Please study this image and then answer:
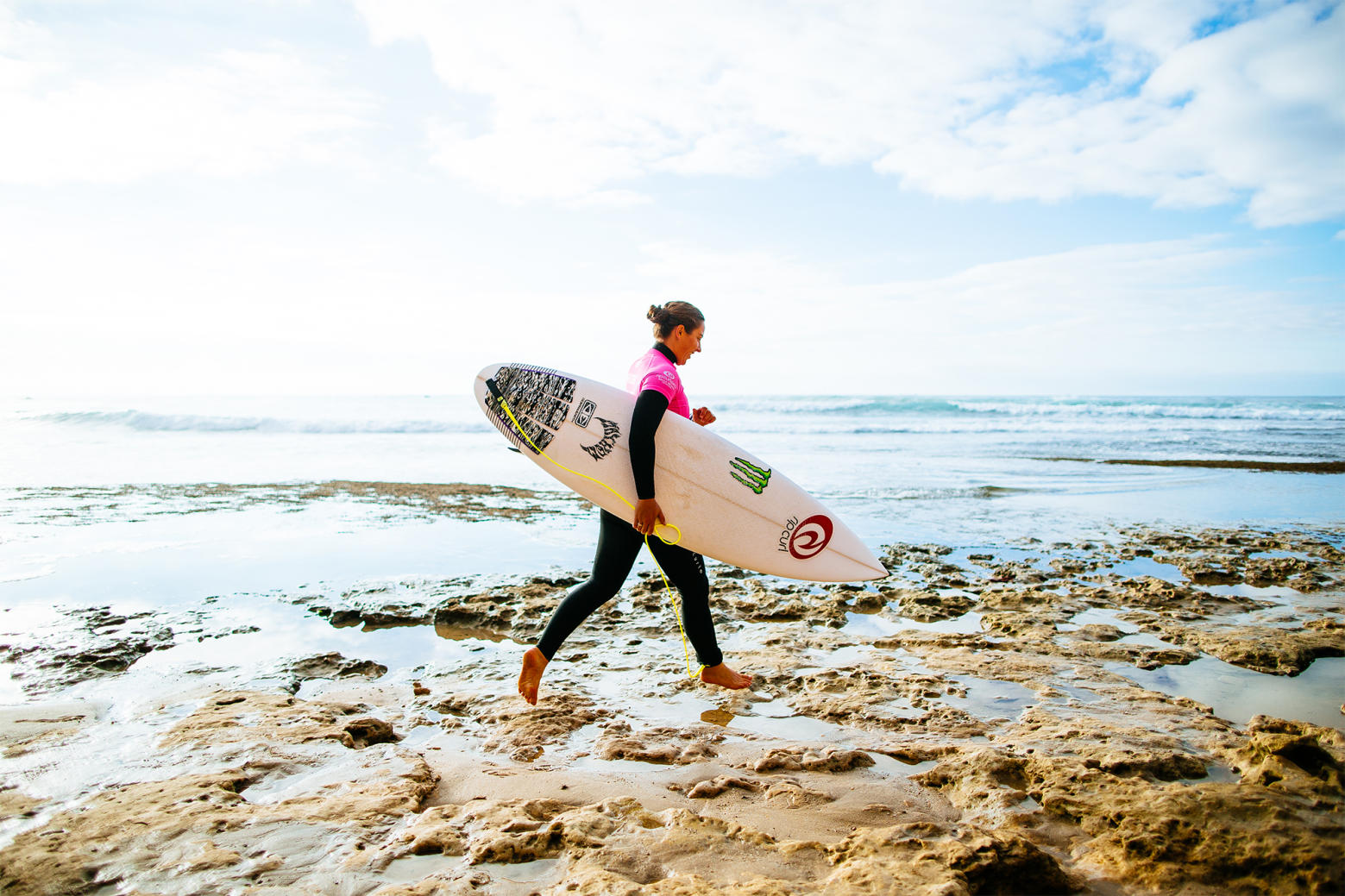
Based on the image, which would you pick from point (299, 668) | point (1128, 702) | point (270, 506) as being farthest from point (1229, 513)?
point (270, 506)

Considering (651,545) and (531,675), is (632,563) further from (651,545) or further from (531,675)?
(531,675)

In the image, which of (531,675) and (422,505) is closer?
(531,675)

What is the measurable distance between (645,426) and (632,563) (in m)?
0.62

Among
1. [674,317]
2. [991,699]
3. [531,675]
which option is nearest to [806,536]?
[991,699]

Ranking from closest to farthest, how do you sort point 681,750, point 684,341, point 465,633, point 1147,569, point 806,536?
point 681,750
point 684,341
point 806,536
point 465,633
point 1147,569

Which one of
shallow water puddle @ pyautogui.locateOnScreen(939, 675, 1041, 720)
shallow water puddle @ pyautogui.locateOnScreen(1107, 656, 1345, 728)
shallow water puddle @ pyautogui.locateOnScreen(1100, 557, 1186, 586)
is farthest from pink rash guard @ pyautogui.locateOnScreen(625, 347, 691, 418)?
shallow water puddle @ pyautogui.locateOnScreen(1100, 557, 1186, 586)

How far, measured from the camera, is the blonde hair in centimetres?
311

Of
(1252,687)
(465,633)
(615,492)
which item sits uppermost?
(615,492)

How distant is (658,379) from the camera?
2.93 meters

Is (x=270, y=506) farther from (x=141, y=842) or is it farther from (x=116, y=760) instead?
(x=141, y=842)

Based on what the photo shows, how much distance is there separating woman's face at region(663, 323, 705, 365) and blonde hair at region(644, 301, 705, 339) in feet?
0.05

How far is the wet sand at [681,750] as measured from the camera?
6.02 feet

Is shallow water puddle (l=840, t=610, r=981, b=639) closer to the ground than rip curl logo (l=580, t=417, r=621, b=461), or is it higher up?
closer to the ground

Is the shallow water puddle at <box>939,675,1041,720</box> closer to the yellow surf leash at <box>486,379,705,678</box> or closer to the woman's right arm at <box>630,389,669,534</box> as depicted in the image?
the yellow surf leash at <box>486,379,705,678</box>
